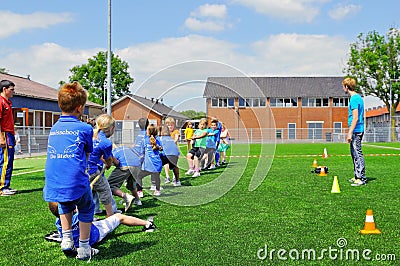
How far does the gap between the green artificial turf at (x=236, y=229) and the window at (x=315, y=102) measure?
60.4 metres

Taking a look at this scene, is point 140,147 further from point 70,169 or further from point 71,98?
point 70,169

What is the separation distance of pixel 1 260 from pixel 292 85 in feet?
228

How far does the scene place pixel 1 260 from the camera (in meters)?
4.82

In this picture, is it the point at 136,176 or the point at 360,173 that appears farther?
the point at 360,173

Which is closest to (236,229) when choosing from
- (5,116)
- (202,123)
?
(5,116)

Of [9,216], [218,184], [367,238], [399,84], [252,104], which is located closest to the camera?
[367,238]

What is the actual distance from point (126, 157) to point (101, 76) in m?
71.7

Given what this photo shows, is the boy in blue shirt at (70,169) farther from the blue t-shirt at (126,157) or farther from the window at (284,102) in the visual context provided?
the window at (284,102)

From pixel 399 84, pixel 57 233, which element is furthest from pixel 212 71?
pixel 399 84

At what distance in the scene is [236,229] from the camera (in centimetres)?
609

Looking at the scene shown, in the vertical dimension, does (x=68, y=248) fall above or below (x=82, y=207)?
below

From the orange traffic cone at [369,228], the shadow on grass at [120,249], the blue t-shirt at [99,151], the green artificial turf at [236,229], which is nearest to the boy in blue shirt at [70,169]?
the shadow on grass at [120,249]

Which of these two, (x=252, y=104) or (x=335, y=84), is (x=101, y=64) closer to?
(x=335, y=84)

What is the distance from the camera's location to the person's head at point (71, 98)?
488 centimetres
